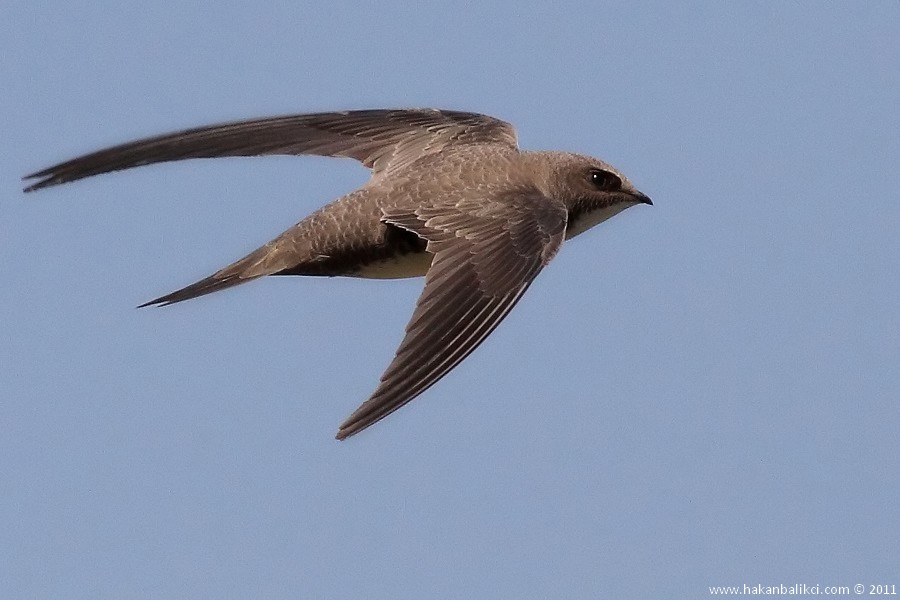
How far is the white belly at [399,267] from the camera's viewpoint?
27.3 ft

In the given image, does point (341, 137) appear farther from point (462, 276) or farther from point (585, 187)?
point (462, 276)

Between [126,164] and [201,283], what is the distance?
0.68 metres

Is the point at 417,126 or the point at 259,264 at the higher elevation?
the point at 417,126

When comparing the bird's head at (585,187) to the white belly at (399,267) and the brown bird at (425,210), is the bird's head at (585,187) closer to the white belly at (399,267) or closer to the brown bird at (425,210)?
the brown bird at (425,210)

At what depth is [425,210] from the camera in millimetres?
8086

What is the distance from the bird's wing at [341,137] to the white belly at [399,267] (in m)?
0.85

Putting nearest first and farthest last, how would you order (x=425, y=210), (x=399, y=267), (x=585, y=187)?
(x=425, y=210) → (x=399, y=267) → (x=585, y=187)

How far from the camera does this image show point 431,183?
8.36 meters

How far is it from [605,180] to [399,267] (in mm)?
1397

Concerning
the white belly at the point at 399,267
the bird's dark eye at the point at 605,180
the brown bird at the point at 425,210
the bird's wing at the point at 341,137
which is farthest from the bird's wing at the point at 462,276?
the bird's wing at the point at 341,137

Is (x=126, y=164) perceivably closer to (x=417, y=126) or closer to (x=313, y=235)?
(x=313, y=235)

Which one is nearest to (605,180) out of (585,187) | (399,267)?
(585,187)

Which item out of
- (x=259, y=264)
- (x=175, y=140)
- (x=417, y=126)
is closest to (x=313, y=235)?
(x=259, y=264)

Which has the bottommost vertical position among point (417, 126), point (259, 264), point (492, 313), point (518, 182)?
point (492, 313)
